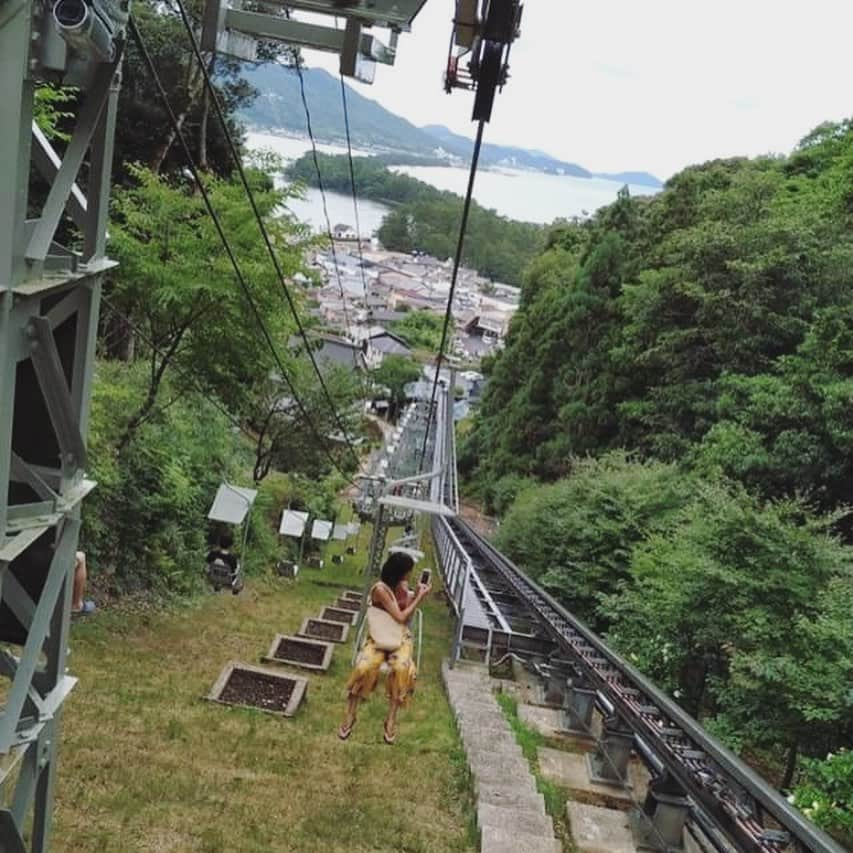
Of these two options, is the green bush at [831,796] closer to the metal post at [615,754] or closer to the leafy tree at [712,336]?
the metal post at [615,754]

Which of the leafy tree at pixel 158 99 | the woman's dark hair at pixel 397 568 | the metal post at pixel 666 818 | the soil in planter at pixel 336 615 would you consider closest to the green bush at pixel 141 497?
the soil in planter at pixel 336 615

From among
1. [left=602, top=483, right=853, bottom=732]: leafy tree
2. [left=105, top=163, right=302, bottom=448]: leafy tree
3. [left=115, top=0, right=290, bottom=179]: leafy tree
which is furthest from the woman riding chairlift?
[left=115, top=0, right=290, bottom=179]: leafy tree

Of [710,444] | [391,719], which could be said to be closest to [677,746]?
[391,719]

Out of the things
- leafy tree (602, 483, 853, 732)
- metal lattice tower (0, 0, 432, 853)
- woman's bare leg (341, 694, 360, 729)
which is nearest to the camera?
metal lattice tower (0, 0, 432, 853)

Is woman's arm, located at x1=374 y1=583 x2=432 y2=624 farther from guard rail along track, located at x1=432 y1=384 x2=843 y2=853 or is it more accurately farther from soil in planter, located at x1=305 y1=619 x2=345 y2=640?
soil in planter, located at x1=305 y1=619 x2=345 y2=640

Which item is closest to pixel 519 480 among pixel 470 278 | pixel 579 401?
pixel 579 401

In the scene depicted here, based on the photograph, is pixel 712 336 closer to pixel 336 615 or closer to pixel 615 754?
pixel 336 615

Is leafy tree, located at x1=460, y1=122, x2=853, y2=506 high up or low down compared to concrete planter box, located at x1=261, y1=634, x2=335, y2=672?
up
